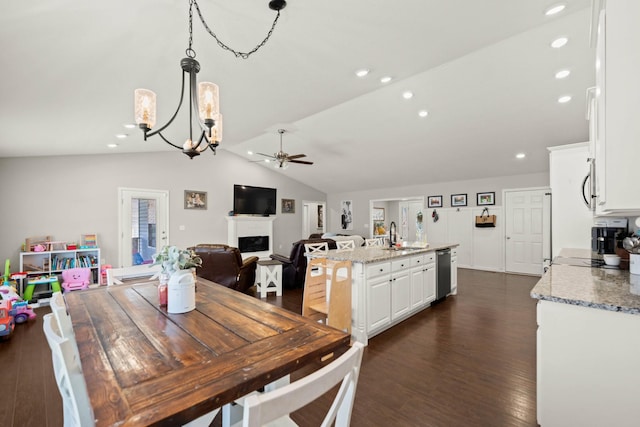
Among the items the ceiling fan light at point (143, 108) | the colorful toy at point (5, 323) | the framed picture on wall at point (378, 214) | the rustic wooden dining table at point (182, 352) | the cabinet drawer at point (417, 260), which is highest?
the ceiling fan light at point (143, 108)

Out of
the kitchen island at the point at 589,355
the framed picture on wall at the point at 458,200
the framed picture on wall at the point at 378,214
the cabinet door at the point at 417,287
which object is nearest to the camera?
the kitchen island at the point at 589,355

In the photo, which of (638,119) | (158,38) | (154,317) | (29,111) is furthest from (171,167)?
(638,119)

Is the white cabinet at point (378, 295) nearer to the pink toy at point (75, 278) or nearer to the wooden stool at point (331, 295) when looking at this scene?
the wooden stool at point (331, 295)

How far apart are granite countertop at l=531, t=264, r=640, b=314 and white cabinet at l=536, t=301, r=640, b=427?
0.05m

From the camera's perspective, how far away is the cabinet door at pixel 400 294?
10.7ft

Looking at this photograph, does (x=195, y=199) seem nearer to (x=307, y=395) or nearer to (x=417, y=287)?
(x=417, y=287)

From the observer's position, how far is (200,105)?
5.75 ft

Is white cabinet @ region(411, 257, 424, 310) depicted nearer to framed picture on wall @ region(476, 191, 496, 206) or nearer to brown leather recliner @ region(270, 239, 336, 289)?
brown leather recliner @ region(270, 239, 336, 289)

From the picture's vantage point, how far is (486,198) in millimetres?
7086

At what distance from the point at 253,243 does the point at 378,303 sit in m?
5.65

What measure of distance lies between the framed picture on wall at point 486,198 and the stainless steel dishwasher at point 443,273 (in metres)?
3.39

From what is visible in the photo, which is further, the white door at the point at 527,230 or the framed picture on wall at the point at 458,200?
the framed picture on wall at the point at 458,200

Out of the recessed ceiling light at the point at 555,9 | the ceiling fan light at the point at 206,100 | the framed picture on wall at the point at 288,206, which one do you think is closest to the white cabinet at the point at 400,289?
the ceiling fan light at the point at 206,100

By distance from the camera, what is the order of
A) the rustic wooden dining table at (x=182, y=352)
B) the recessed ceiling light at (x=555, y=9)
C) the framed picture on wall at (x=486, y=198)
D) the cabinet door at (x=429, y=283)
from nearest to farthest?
the rustic wooden dining table at (x=182, y=352), the recessed ceiling light at (x=555, y=9), the cabinet door at (x=429, y=283), the framed picture on wall at (x=486, y=198)
